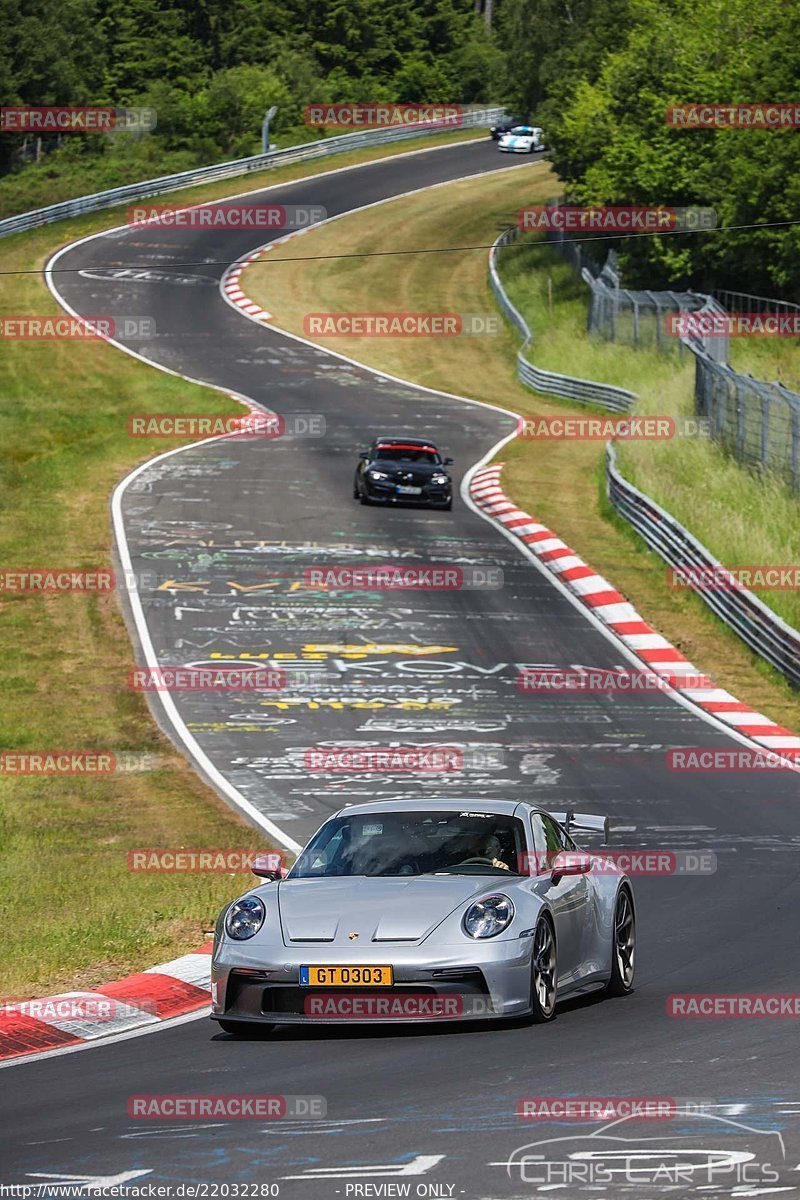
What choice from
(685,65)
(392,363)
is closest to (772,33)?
(685,65)

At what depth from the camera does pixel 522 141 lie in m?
88.8

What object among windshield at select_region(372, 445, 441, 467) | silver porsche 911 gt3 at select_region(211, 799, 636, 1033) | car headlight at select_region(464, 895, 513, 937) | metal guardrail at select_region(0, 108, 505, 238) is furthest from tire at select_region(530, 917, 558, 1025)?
metal guardrail at select_region(0, 108, 505, 238)

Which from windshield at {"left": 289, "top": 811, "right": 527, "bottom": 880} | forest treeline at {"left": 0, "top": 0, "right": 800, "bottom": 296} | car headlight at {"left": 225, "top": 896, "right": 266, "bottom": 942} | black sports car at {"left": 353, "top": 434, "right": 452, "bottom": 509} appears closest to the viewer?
car headlight at {"left": 225, "top": 896, "right": 266, "bottom": 942}

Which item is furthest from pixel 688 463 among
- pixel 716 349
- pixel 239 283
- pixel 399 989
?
pixel 239 283

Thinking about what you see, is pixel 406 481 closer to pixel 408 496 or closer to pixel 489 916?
pixel 408 496

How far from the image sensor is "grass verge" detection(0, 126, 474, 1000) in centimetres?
1323

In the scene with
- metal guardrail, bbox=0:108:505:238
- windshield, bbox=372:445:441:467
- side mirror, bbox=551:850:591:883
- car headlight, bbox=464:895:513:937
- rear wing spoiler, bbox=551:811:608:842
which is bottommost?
metal guardrail, bbox=0:108:505:238

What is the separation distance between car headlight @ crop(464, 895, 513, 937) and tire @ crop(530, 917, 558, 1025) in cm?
18

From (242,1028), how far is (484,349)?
50.5 meters

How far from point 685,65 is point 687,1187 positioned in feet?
179

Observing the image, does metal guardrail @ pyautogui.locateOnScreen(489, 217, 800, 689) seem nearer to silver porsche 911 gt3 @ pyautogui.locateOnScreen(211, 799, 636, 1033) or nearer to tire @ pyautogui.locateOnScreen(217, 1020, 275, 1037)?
silver porsche 911 gt3 @ pyautogui.locateOnScreen(211, 799, 636, 1033)

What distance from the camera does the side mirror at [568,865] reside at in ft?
34.2

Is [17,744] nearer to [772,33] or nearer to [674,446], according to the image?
[674,446]

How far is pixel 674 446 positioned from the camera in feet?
126
